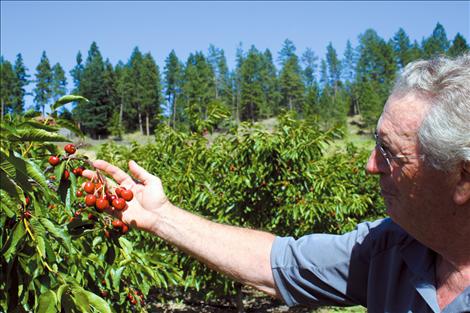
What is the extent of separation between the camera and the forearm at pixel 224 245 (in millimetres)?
2006

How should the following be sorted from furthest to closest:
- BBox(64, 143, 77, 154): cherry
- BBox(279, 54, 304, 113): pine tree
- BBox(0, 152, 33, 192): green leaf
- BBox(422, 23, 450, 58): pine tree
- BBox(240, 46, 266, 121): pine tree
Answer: BBox(279, 54, 304, 113): pine tree, BBox(422, 23, 450, 58): pine tree, BBox(240, 46, 266, 121): pine tree, BBox(64, 143, 77, 154): cherry, BBox(0, 152, 33, 192): green leaf

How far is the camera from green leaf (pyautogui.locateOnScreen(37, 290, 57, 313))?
1.37 meters

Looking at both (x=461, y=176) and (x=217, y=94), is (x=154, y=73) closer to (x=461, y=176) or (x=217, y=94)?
(x=217, y=94)

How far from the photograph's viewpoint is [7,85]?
5378cm

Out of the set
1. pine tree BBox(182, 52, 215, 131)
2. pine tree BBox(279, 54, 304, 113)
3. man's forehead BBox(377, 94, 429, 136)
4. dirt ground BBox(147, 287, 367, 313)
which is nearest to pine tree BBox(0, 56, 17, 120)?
pine tree BBox(182, 52, 215, 131)

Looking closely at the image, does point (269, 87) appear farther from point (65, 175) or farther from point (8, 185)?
point (8, 185)

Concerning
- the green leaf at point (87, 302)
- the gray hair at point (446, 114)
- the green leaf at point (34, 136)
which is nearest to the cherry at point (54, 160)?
the green leaf at point (34, 136)

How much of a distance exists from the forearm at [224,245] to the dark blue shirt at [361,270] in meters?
0.06

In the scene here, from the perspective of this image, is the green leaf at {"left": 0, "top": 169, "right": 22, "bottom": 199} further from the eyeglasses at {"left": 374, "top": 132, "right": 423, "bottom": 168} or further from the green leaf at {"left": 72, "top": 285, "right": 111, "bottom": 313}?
the eyeglasses at {"left": 374, "top": 132, "right": 423, "bottom": 168}

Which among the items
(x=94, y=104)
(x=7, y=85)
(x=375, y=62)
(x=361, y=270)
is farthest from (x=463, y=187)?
(x=375, y=62)

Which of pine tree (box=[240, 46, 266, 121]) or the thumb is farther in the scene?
pine tree (box=[240, 46, 266, 121])

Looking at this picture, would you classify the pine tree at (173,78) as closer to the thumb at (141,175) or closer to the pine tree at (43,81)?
the pine tree at (43,81)

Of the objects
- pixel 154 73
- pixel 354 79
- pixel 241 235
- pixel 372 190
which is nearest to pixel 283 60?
pixel 354 79

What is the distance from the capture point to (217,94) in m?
63.9
